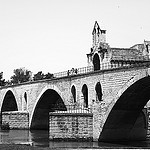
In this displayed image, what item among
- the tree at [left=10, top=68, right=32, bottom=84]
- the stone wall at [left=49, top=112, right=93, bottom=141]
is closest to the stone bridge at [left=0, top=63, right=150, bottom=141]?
the stone wall at [left=49, top=112, right=93, bottom=141]

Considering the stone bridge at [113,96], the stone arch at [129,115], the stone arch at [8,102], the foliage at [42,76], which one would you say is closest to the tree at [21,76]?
the foliage at [42,76]

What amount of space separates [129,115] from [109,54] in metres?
15.2

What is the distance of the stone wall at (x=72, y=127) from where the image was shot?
36062 mm

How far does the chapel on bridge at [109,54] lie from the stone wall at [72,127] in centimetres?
1631

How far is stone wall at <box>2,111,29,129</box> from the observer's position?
56.5m

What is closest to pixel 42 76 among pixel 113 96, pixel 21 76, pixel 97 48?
pixel 21 76

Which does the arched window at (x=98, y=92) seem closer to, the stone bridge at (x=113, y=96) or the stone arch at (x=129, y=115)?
the stone bridge at (x=113, y=96)

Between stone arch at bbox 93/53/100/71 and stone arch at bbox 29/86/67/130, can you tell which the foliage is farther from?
stone arch at bbox 93/53/100/71

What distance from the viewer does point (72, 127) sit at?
3622cm

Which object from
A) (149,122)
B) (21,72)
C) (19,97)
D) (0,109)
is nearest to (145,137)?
(149,122)

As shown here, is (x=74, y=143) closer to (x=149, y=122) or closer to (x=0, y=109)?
(x=149, y=122)

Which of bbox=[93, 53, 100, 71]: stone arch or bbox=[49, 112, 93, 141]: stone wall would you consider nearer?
bbox=[49, 112, 93, 141]: stone wall

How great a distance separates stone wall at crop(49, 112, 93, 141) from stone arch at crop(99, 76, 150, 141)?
1.44 metres

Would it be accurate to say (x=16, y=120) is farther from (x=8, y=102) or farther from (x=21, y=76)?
(x=21, y=76)
